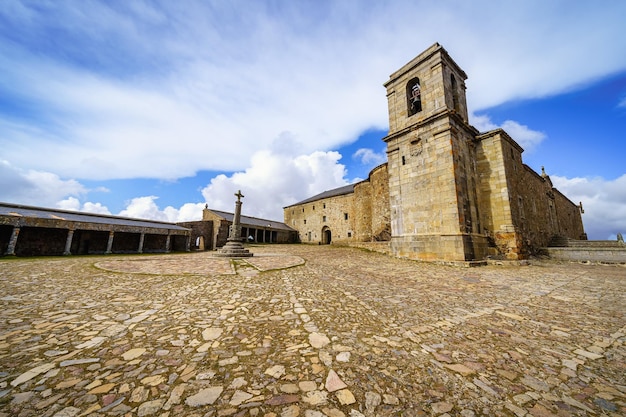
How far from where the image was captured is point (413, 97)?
558 inches

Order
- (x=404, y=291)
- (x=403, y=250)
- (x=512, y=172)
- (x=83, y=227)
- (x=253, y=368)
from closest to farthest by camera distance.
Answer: (x=253, y=368) < (x=404, y=291) < (x=403, y=250) < (x=512, y=172) < (x=83, y=227)

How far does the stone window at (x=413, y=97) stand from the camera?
45.7 feet

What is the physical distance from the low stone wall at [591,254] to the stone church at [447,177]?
3.72 feet

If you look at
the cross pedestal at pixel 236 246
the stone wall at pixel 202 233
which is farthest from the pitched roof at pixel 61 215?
the cross pedestal at pixel 236 246

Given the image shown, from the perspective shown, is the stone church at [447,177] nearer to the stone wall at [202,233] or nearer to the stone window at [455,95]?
the stone window at [455,95]

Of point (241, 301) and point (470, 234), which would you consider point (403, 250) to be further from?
point (241, 301)

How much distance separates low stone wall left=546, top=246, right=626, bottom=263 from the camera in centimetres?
1136

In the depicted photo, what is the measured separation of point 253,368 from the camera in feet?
7.18

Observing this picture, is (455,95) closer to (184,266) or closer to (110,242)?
(184,266)

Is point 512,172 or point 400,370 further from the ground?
point 512,172

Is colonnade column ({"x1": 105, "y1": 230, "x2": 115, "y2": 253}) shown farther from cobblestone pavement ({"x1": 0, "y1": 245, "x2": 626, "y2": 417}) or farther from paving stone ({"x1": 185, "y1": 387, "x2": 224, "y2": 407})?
paving stone ({"x1": 185, "y1": 387, "x2": 224, "y2": 407})

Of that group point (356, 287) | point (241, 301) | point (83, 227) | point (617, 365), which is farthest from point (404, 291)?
point (83, 227)

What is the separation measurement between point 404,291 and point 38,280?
9.74 meters

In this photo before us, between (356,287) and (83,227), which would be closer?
(356,287)
